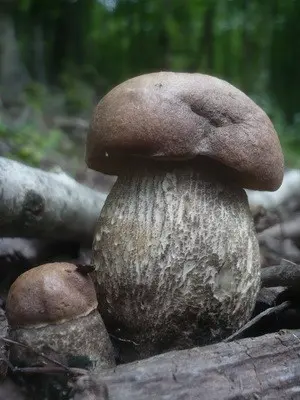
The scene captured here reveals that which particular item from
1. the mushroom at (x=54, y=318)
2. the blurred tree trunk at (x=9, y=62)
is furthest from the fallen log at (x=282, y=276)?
the blurred tree trunk at (x=9, y=62)

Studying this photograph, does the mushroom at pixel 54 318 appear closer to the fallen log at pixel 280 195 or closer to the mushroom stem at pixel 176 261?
the mushroom stem at pixel 176 261

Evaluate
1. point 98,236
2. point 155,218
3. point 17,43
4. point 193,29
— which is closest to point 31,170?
point 98,236

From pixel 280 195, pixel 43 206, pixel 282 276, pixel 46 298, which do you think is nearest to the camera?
pixel 46 298

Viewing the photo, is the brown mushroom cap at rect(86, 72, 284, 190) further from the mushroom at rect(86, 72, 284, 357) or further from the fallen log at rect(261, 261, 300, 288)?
the fallen log at rect(261, 261, 300, 288)

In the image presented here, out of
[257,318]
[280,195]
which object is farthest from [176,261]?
[280,195]

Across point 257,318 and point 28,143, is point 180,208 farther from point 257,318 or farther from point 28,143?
point 28,143
